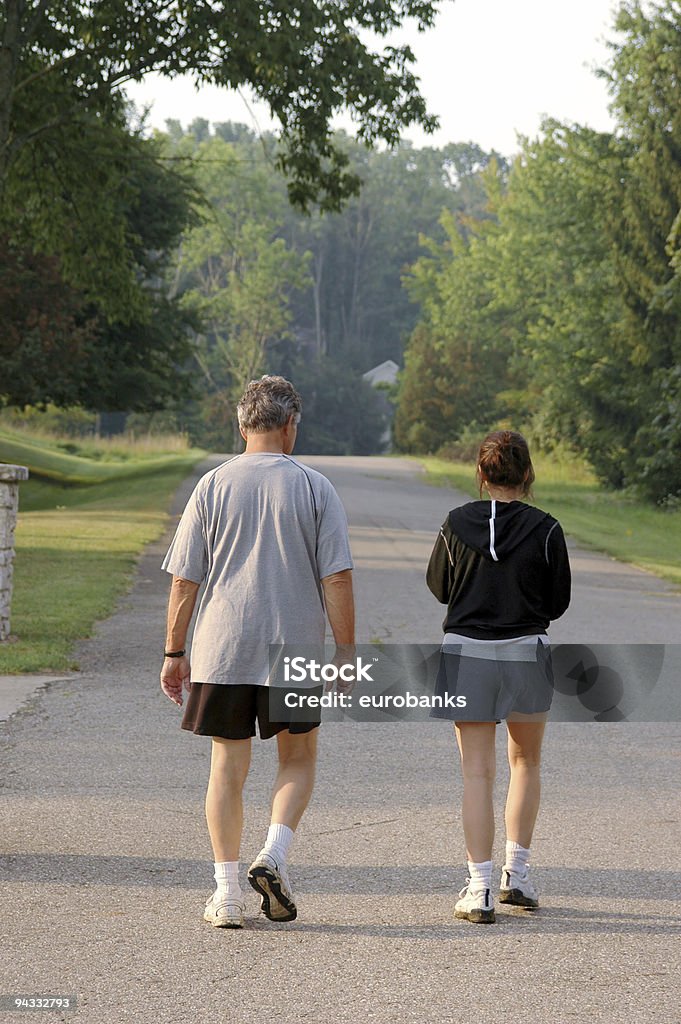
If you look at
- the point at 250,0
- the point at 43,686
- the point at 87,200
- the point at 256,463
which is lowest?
the point at 43,686

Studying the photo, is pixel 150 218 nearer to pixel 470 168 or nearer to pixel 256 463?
pixel 256 463

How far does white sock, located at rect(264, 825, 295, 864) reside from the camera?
4965mm

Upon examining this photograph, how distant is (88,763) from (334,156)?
1726cm

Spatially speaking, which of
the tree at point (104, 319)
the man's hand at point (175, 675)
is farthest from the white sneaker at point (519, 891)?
the tree at point (104, 319)

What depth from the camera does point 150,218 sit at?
38125 mm

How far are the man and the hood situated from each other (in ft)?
1.47

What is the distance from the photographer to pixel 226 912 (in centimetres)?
492

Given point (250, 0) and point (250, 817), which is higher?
point (250, 0)

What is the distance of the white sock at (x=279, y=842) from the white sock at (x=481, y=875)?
2.10 feet

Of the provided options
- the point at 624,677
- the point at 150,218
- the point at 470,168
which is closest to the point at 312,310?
the point at 470,168

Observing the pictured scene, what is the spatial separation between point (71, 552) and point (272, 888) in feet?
47.0

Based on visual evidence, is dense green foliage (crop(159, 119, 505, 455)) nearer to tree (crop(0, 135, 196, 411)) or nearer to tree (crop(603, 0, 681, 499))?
tree (crop(0, 135, 196, 411))

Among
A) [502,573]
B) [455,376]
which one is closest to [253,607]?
[502,573]

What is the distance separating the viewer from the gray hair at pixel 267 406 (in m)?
5.16
